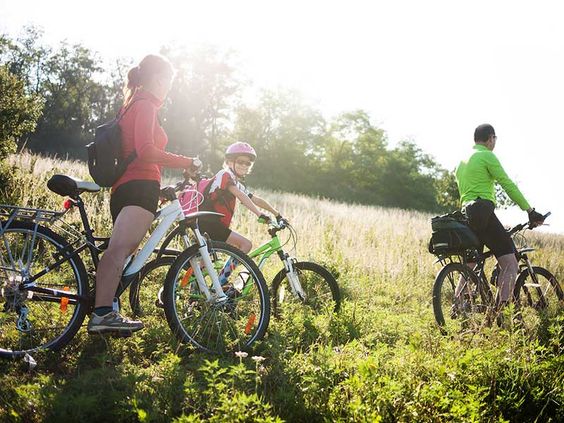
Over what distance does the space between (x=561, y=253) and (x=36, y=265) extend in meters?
14.6

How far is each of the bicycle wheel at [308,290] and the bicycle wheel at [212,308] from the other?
1.06 meters

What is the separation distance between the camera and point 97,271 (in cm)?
363

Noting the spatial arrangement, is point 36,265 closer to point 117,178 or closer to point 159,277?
point 117,178

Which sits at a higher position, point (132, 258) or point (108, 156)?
point (108, 156)

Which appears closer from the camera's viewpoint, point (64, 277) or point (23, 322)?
point (23, 322)

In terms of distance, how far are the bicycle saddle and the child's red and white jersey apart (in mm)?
1448

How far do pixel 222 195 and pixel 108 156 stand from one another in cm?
163

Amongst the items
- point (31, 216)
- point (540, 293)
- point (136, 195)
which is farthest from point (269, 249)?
point (540, 293)

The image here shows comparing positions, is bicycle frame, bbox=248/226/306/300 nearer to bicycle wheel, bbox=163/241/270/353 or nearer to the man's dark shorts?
bicycle wheel, bbox=163/241/270/353

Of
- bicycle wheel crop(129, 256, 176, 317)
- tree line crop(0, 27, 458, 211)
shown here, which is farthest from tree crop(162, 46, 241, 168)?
bicycle wheel crop(129, 256, 176, 317)

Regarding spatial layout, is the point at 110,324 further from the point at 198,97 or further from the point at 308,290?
the point at 198,97

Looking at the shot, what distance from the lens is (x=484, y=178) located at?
5.73m

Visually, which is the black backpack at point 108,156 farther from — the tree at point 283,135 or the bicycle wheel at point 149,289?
the tree at point 283,135

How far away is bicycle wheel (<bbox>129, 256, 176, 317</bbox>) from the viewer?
4672mm
